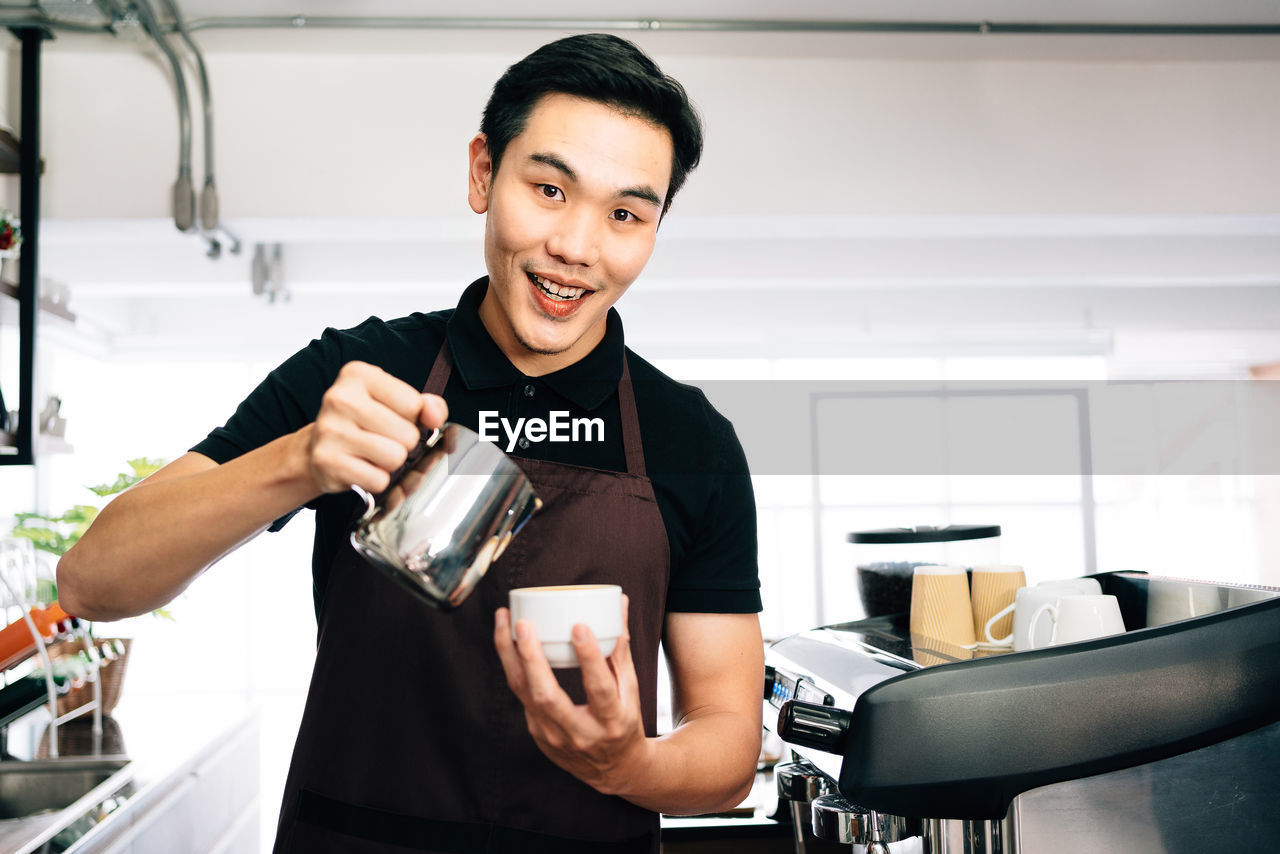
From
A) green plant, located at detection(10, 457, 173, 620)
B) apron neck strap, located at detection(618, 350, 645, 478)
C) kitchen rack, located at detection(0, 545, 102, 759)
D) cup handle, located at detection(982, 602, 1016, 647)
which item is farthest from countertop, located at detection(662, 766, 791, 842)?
green plant, located at detection(10, 457, 173, 620)

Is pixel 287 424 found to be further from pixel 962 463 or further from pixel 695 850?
pixel 962 463

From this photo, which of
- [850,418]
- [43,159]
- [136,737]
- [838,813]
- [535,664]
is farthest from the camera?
[850,418]

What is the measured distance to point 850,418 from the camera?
588cm

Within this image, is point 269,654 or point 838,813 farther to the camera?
point 269,654

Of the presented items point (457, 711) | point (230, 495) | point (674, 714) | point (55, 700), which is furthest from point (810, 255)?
point (230, 495)

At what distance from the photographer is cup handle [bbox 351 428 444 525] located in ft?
2.30

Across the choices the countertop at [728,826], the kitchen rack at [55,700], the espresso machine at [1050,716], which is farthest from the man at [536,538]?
the kitchen rack at [55,700]

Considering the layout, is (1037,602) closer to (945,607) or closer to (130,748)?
(945,607)

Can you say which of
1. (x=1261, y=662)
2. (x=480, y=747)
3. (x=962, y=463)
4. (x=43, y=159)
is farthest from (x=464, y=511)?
(x=962, y=463)

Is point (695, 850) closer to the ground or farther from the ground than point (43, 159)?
closer to the ground

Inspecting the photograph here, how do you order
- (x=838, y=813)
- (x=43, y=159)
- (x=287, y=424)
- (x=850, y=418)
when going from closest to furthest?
(x=838, y=813)
(x=287, y=424)
(x=43, y=159)
(x=850, y=418)

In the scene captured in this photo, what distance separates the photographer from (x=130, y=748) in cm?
220

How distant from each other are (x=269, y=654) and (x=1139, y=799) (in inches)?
260

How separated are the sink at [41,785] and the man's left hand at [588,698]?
164 centimetres
